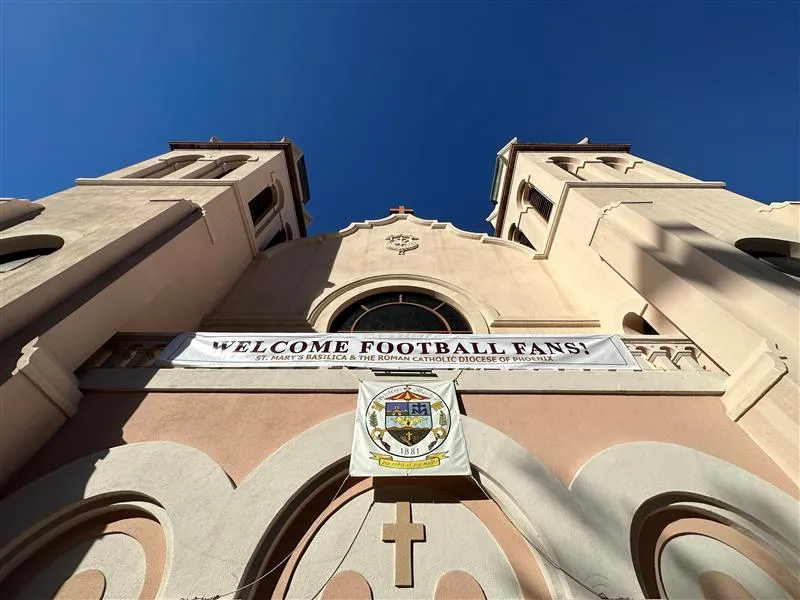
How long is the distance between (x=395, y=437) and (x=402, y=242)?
6.98m

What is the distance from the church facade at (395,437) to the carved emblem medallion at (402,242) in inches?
181

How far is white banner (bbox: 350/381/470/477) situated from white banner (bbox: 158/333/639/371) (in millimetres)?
500

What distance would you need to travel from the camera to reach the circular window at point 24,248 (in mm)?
5965

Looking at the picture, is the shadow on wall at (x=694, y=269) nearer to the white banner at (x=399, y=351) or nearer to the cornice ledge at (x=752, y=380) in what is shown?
the cornice ledge at (x=752, y=380)

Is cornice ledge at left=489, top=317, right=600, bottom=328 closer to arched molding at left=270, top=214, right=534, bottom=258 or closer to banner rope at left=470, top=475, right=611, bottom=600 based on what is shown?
arched molding at left=270, top=214, right=534, bottom=258

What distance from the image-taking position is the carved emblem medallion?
9.80m

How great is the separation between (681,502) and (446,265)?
21.3 ft

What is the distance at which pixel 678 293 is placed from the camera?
509cm

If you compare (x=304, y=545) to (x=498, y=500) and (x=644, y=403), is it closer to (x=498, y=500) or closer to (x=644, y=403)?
(x=498, y=500)

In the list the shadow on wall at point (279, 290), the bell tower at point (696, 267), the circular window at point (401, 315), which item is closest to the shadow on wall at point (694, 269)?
the bell tower at point (696, 267)

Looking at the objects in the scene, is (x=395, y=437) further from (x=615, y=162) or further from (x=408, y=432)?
(x=615, y=162)

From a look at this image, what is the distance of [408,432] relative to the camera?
3.89 meters

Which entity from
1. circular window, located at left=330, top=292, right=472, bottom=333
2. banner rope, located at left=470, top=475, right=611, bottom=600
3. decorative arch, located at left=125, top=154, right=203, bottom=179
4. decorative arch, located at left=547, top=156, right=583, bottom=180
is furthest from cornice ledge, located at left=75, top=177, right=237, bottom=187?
decorative arch, located at left=547, top=156, right=583, bottom=180

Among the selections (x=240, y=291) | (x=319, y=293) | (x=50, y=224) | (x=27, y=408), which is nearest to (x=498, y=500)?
(x=27, y=408)
